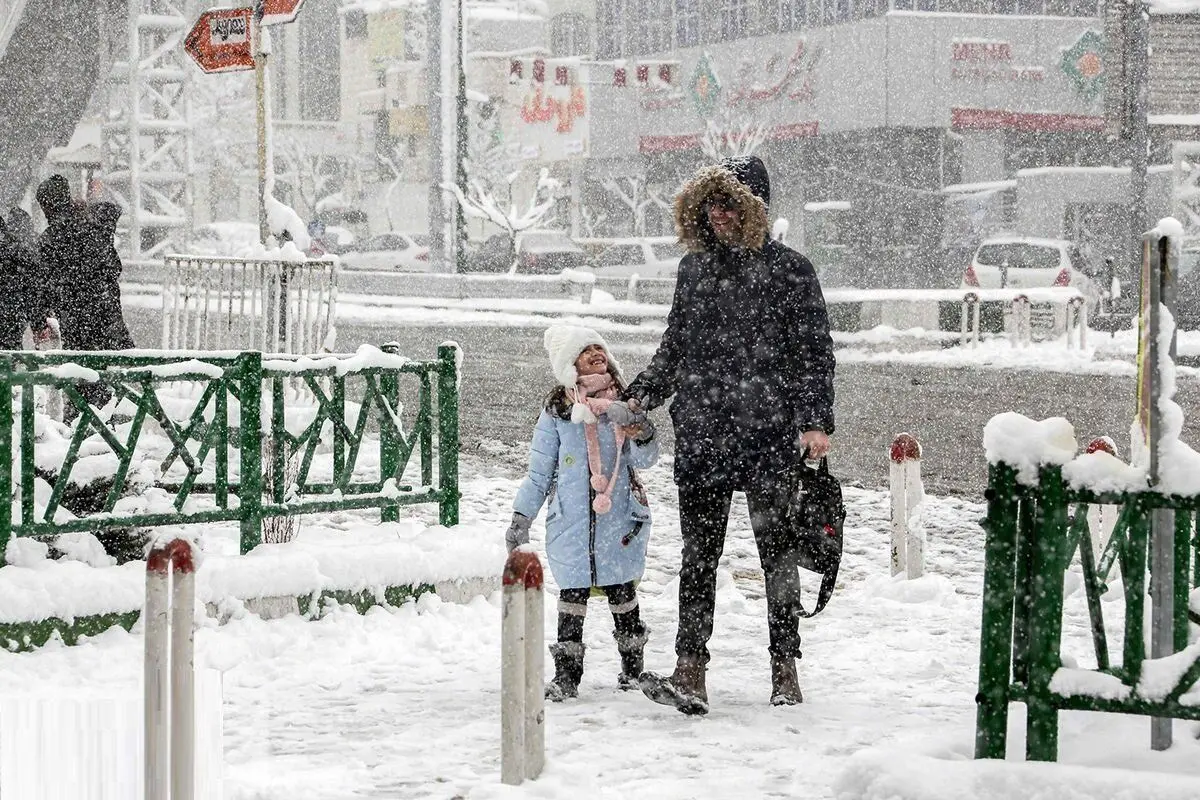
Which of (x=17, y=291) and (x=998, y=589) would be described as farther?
(x=17, y=291)

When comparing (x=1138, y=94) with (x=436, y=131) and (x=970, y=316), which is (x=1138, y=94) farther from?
(x=436, y=131)

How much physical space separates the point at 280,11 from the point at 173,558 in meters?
7.29

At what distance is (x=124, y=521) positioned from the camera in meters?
7.36

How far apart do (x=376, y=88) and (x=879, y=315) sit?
1713 inches

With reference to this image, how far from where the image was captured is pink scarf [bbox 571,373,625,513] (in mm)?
6250

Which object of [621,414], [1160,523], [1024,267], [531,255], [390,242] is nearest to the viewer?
[1160,523]

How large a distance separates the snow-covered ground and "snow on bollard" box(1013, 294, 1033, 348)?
16.5m

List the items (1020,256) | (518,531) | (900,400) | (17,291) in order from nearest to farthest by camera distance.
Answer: (518,531)
(17,291)
(900,400)
(1020,256)

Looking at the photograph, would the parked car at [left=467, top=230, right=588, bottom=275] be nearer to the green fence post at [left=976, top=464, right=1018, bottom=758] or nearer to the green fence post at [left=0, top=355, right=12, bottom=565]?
the green fence post at [left=0, top=355, right=12, bottom=565]

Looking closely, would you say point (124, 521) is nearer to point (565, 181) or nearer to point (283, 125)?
point (565, 181)

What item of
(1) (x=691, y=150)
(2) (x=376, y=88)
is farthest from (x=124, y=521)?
(2) (x=376, y=88)

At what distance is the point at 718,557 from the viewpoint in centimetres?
607

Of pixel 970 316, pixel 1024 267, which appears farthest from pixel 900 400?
pixel 1024 267

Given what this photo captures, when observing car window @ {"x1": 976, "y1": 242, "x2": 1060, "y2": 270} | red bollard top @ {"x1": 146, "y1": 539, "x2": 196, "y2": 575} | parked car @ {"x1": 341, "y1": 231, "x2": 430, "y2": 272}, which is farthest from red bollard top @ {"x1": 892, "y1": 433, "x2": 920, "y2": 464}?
parked car @ {"x1": 341, "y1": 231, "x2": 430, "y2": 272}
